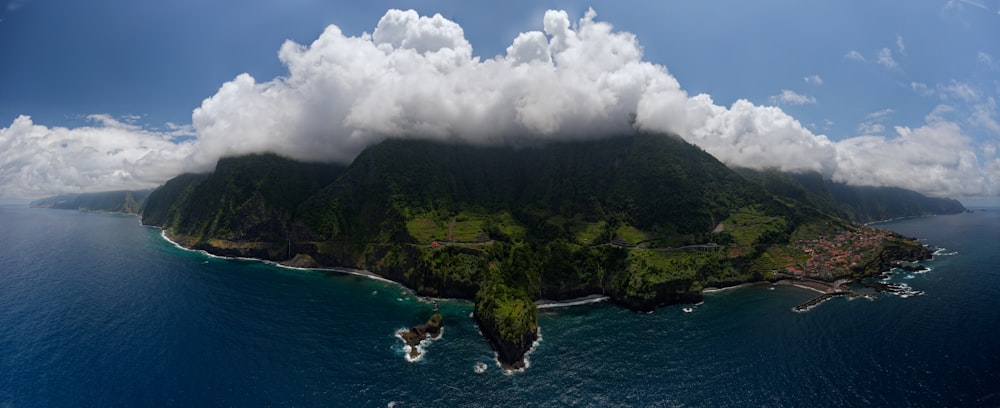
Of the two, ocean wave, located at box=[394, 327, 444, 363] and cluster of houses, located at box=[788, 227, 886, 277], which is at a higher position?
cluster of houses, located at box=[788, 227, 886, 277]

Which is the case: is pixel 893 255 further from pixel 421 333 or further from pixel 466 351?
pixel 421 333

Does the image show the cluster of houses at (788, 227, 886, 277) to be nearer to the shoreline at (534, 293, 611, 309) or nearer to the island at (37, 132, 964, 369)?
the island at (37, 132, 964, 369)

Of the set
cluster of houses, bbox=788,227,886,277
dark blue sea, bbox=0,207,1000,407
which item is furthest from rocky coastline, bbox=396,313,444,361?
cluster of houses, bbox=788,227,886,277

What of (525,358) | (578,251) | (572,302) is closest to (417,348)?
(525,358)

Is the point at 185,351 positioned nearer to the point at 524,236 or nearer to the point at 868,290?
the point at 524,236

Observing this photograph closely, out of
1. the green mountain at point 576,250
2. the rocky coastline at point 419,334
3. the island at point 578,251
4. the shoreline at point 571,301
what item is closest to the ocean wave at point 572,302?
the shoreline at point 571,301

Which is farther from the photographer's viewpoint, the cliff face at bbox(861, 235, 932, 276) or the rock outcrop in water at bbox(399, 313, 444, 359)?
the cliff face at bbox(861, 235, 932, 276)
